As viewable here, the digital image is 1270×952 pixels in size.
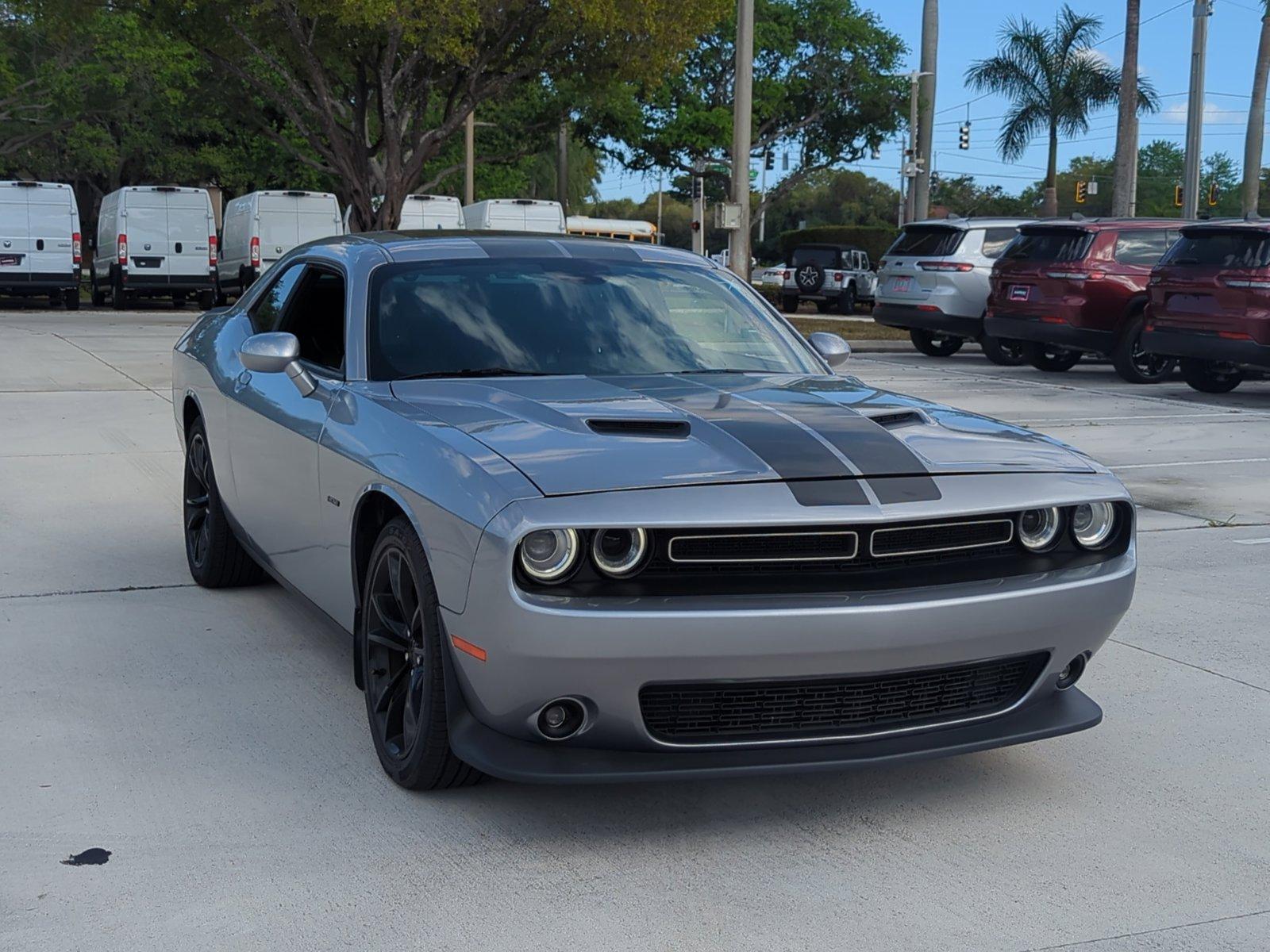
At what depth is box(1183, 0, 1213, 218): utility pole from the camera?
28.7 meters

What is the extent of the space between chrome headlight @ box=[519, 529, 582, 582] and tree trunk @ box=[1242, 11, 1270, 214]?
36604 mm

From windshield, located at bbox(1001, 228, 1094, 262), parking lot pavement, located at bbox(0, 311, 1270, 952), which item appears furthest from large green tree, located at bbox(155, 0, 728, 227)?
parking lot pavement, located at bbox(0, 311, 1270, 952)

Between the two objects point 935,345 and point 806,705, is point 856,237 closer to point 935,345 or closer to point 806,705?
point 935,345

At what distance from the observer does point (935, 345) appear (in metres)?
21.5

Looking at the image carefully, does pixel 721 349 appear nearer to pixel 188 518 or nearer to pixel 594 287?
pixel 594 287

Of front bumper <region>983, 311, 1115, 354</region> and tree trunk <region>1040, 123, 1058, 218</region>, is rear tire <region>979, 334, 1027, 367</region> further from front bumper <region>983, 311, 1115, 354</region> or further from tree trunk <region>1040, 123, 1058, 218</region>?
tree trunk <region>1040, 123, 1058, 218</region>

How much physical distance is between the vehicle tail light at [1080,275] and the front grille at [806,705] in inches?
554

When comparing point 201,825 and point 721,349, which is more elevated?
point 721,349

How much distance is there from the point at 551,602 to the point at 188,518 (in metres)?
3.62

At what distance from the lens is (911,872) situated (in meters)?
3.66

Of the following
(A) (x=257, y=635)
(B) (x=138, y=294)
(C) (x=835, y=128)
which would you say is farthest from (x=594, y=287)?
(C) (x=835, y=128)

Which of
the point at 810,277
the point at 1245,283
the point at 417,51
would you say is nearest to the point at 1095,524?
the point at 1245,283

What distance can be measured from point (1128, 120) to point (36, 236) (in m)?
22.6

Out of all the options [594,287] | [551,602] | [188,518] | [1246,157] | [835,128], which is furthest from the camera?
[835,128]
